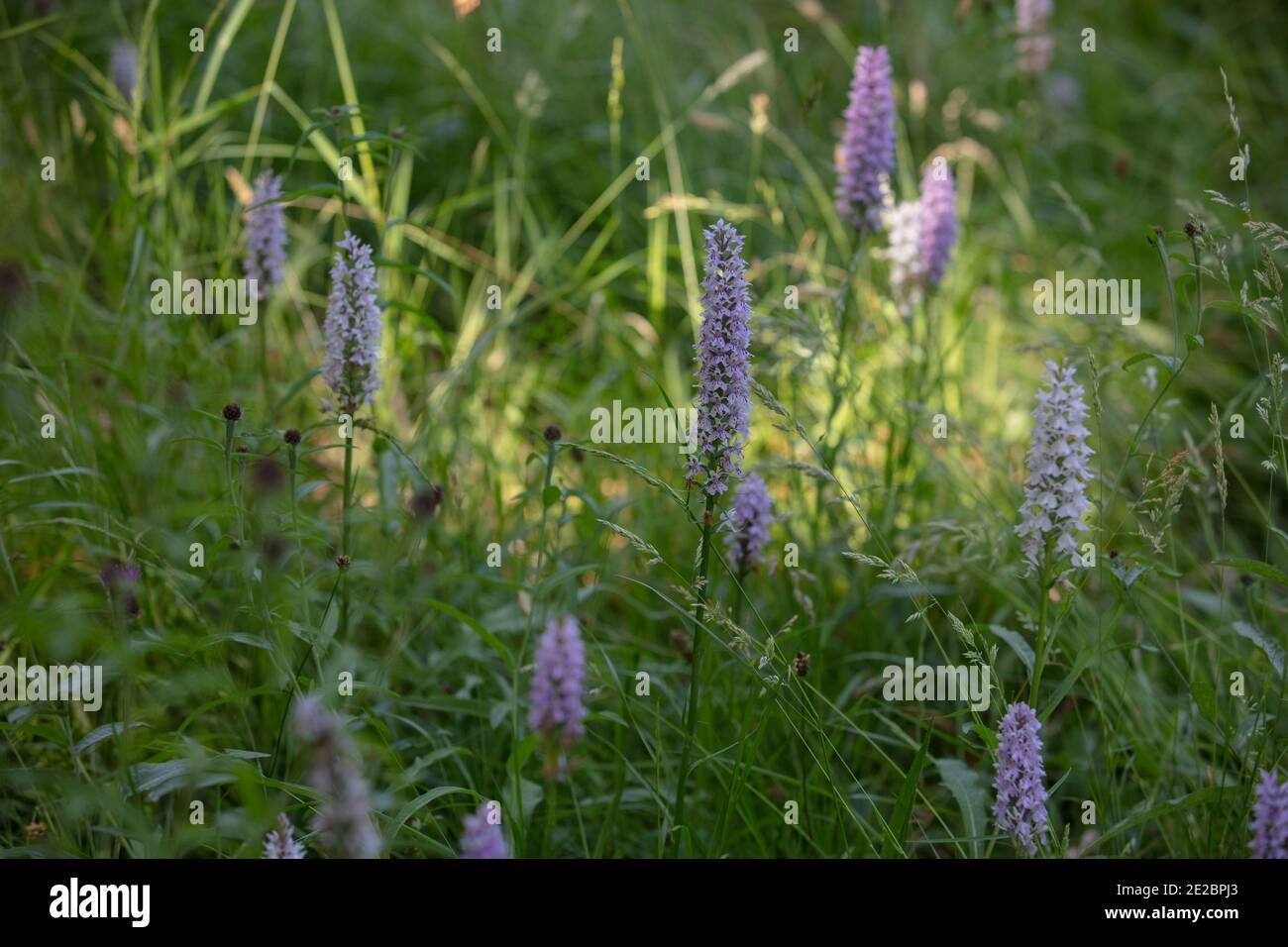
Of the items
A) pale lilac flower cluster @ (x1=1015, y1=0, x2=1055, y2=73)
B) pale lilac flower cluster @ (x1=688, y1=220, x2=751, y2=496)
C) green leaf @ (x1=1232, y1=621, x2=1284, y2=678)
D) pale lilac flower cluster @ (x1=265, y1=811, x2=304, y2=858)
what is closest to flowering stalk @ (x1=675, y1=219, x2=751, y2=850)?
pale lilac flower cluster @ (x1=688, y1=220, x2=751, y2=496)

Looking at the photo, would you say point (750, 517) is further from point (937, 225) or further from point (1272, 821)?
point (937, 225)

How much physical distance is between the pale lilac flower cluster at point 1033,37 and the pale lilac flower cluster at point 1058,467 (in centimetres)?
276

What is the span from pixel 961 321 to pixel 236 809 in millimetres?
2749

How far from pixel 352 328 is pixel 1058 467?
1198 mm

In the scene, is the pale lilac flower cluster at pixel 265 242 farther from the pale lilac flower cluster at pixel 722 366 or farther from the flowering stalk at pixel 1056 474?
the flowering stalk at pixel 1056 474

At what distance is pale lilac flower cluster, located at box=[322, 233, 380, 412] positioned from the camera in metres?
2.06

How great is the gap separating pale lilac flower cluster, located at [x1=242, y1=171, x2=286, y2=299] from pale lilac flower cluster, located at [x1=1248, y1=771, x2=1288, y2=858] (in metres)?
2.09

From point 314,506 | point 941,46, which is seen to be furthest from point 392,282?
point 941,46

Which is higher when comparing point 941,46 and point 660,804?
point 941,46

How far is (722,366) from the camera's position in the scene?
70.9 inches

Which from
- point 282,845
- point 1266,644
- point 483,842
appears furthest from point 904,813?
point 282,845

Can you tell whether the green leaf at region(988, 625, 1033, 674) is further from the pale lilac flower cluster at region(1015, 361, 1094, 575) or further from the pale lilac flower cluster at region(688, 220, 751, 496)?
the pale lilac flower cluster at region(688, 220, 751, 496)
